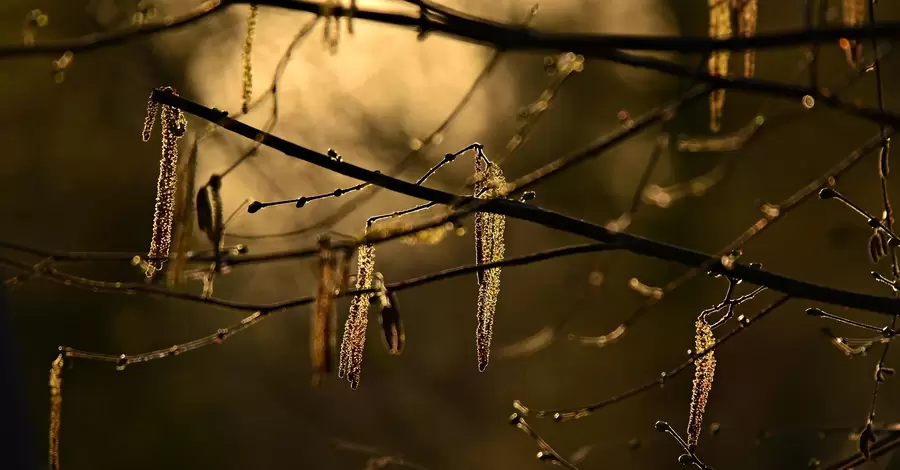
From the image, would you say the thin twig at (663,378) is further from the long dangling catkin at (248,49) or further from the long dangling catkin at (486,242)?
the long dangling catkin at (248,49)

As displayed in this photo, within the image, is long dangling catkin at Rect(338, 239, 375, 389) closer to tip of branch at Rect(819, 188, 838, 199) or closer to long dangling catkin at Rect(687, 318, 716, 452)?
long dangling catkin at Rect(687, 318, 716, 452)

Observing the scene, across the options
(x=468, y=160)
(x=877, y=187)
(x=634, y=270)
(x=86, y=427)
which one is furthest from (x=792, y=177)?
(x=86, y=427)

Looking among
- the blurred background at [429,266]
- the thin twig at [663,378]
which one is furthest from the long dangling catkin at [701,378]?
the blurred background at [429,266]

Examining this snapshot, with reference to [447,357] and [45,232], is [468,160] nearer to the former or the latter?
[447,357]

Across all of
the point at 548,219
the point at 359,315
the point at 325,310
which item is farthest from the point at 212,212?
the point at 548,219

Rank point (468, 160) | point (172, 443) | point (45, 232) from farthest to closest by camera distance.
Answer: point (468, 160)
point (172, 443)
point (45, 232)

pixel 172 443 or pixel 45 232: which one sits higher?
pixel 45 232

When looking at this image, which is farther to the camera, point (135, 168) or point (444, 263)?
point (444, 263)
